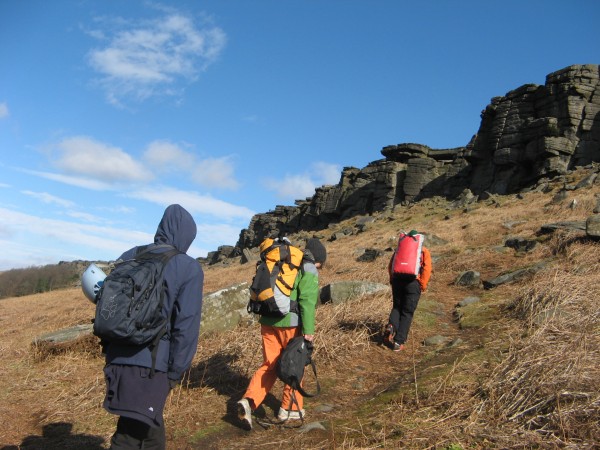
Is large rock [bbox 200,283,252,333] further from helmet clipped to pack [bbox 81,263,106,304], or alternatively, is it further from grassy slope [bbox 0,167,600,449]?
helmet clipped to pack [bbox 81,263,106,304]

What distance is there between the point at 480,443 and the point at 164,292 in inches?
108

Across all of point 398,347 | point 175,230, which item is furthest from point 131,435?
point 398,347

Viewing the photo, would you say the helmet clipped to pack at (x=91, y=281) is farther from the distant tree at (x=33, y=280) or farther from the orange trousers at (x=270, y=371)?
the distant tree at (x=33, y=280)

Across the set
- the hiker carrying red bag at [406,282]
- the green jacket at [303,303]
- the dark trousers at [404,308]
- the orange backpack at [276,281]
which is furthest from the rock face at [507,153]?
the orange backpack at [276,281]

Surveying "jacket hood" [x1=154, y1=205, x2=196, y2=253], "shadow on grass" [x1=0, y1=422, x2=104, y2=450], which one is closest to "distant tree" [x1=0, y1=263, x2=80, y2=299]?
"shadow on grass" [x1=0, y1=422, x2=104, y2=450]

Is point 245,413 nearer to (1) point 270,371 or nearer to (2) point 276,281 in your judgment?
(1) point 270,371

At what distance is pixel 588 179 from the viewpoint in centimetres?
2462

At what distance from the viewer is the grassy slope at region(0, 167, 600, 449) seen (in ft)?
12.6

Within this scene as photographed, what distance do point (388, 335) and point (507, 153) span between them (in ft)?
130

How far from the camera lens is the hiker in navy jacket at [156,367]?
3088mm

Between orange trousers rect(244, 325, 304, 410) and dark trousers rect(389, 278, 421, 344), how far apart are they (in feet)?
8.68

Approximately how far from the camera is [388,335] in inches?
291

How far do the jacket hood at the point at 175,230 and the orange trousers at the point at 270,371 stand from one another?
1.87 m

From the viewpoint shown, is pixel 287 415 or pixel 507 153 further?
pixel 507 153
